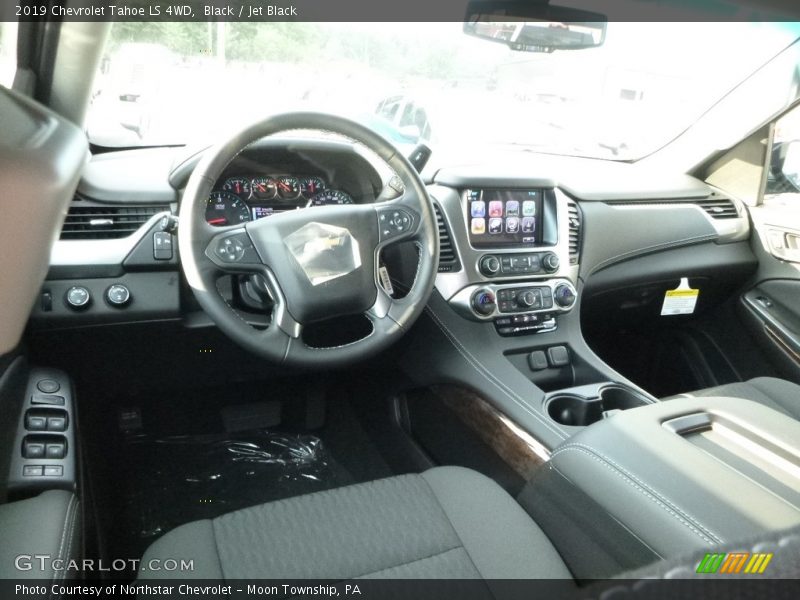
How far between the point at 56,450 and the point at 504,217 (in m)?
1.53

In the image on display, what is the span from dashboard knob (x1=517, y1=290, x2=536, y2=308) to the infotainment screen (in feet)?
0.62

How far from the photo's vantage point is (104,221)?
194cm

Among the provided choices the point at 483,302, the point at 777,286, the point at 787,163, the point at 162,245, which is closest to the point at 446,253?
the point at 483,302

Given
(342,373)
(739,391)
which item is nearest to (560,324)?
(739,391)

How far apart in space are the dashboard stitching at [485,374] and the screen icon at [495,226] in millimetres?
353

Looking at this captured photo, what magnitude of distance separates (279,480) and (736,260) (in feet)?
7.07

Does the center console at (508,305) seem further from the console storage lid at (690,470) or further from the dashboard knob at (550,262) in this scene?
the console storage lid at (690,470)

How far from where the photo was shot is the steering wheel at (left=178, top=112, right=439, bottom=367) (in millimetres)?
1644

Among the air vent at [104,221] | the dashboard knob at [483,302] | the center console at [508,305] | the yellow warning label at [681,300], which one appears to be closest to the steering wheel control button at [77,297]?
the air vent at [104,221]

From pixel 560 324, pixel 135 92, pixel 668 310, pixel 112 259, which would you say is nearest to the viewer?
pixel 112 259

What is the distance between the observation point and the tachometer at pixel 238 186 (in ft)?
6.67

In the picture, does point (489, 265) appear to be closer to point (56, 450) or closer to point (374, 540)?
point (374, 540)

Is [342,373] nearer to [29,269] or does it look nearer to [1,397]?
[1,397]

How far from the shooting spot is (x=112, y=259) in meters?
1.93
